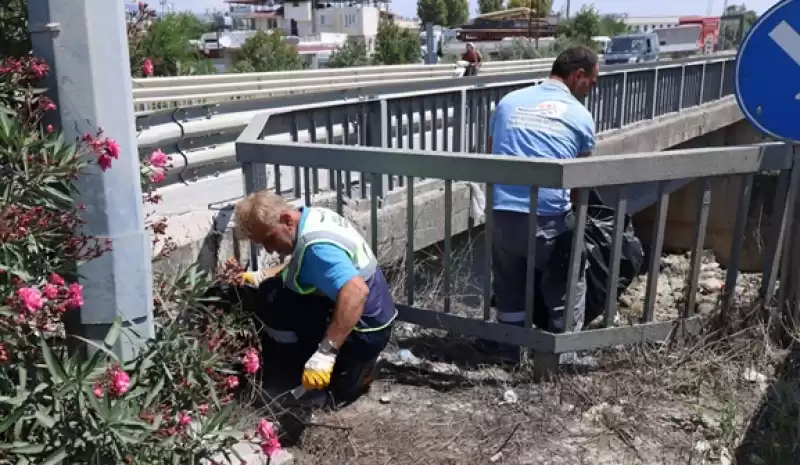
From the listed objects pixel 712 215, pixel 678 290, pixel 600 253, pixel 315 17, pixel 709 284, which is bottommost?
pixel 712 215

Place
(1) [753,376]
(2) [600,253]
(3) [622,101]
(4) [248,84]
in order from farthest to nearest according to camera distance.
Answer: (4) [248,84], (3) [622,101], (2) [600,253], (1) [753,376]

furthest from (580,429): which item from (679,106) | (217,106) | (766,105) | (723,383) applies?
(679,106)

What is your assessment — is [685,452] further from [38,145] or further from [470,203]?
[470,203]

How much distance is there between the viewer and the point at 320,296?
11.4 ft

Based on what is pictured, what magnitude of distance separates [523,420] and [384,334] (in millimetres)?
698

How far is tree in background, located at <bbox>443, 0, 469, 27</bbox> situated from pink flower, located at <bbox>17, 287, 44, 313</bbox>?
94.2 metres

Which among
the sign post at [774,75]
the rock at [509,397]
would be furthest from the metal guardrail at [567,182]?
the rock at [509,397]

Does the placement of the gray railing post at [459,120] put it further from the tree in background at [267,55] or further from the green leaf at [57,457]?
the tree in background at [267,55]

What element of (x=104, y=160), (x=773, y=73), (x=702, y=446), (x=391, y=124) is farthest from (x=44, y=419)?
(x=391, y=124)

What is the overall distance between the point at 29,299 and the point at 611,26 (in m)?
→ 80.5

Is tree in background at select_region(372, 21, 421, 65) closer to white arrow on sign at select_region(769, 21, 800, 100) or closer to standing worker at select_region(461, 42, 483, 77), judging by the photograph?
standing worker at select_region(461, 42, 483, 77)

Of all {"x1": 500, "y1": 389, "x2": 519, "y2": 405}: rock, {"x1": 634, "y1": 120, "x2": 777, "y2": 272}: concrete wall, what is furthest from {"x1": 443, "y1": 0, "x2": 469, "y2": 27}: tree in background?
{"x1": 500, "y1": 389, "x2": 519, "y2": 405}: rock

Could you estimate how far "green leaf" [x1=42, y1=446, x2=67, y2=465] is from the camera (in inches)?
74.6

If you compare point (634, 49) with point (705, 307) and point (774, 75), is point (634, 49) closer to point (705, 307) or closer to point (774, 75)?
point (705, 307)
